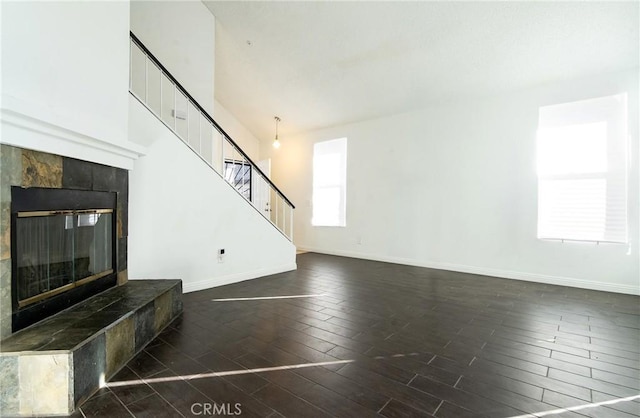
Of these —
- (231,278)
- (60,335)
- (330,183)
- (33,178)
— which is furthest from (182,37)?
(60,335)

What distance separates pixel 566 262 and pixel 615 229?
67 centimetres

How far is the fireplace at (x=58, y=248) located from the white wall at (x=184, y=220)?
45 centimetres

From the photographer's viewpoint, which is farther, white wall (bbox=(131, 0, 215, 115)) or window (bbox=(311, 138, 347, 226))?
window (bbox=(311, 138, 347, 226))

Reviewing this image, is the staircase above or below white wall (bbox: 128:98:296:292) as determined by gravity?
above

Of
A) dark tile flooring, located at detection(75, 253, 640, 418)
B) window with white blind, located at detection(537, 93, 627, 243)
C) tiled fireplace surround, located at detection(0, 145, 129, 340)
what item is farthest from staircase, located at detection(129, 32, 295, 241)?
window with white blind, located at detection(537, 93, 627, 243)

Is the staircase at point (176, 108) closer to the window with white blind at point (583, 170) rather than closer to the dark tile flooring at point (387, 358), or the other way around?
the dark tile flooring at point (387, 358)

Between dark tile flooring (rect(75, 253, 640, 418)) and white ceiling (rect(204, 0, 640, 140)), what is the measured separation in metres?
2.97

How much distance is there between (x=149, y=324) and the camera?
2.22 meters

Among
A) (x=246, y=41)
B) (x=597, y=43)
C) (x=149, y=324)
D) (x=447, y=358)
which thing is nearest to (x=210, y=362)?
(x=149, y=324)

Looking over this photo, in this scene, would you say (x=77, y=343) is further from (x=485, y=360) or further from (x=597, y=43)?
(x=597, y=43)

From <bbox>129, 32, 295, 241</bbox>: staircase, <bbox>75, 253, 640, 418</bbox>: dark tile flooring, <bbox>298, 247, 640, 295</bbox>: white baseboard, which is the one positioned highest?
<bbox>129, 32, 295, 241</bbox>: staircase

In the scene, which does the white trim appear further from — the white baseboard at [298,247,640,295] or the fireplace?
the white baseboard at [298,247,640,295]

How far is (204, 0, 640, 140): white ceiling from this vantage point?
3.32 meters

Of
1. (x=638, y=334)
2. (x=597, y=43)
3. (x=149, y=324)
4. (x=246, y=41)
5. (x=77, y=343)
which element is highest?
(x=246, y=41)
